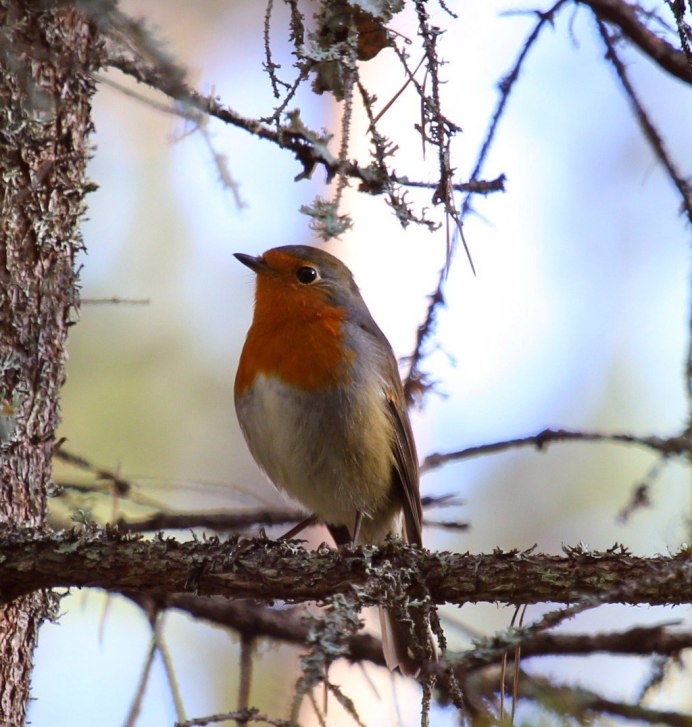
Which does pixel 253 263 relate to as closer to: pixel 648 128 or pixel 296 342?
pixel 296 342

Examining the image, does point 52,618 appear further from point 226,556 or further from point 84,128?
point 84,128

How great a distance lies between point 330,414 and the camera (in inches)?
166

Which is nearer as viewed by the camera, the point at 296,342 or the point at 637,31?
the point at 637,31

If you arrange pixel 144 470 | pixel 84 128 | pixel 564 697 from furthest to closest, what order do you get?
pixel 144 470 < pixel 84 128 < pixel 564 697

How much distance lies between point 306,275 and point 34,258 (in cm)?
165

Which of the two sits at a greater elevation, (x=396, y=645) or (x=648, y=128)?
(x=648, y=128)

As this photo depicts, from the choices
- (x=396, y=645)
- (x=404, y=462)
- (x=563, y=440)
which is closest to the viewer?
(x=563, y=440)

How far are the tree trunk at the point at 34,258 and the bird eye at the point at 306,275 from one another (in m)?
1.41

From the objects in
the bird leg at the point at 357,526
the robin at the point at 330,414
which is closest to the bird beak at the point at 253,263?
the robin at the point at 330,414

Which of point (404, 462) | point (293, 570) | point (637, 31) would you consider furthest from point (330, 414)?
point (637, 31)

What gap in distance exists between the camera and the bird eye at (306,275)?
4844 mm

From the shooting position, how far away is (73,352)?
336 inches

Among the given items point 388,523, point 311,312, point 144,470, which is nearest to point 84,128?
point 311,312

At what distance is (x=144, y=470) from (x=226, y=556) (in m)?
5.57
